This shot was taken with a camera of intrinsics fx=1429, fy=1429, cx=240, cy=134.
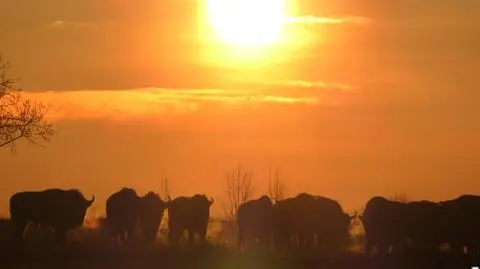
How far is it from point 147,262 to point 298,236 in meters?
13.2

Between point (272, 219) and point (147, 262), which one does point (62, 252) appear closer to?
point (147, 262)

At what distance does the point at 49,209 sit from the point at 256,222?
8858 millimetres

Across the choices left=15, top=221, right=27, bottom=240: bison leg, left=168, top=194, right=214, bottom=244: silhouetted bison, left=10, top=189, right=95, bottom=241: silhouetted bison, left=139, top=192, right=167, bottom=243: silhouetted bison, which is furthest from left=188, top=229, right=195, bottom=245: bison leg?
left=15, top=221, right=27, bottom=240: bison leg

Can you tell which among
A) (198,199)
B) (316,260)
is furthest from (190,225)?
(316,260)

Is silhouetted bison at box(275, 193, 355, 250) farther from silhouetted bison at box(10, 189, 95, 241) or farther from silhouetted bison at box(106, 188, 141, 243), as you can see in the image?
silhouetted bison at box(10, 189, 95, 241)

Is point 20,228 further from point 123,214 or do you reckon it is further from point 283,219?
point 283,219

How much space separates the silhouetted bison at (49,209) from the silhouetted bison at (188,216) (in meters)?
3.58

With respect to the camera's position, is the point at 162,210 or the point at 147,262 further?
the point at 162,210

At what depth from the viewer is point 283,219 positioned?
6094 cm

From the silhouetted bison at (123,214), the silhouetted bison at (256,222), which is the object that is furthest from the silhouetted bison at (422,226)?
the silhouetted bison at (123,214)

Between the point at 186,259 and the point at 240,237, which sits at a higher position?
the point at 240,237

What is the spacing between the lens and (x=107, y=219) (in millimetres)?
59844

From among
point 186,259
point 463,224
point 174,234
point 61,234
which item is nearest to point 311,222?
point 174,234

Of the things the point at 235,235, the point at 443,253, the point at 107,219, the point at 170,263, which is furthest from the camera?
the point at 235,235
